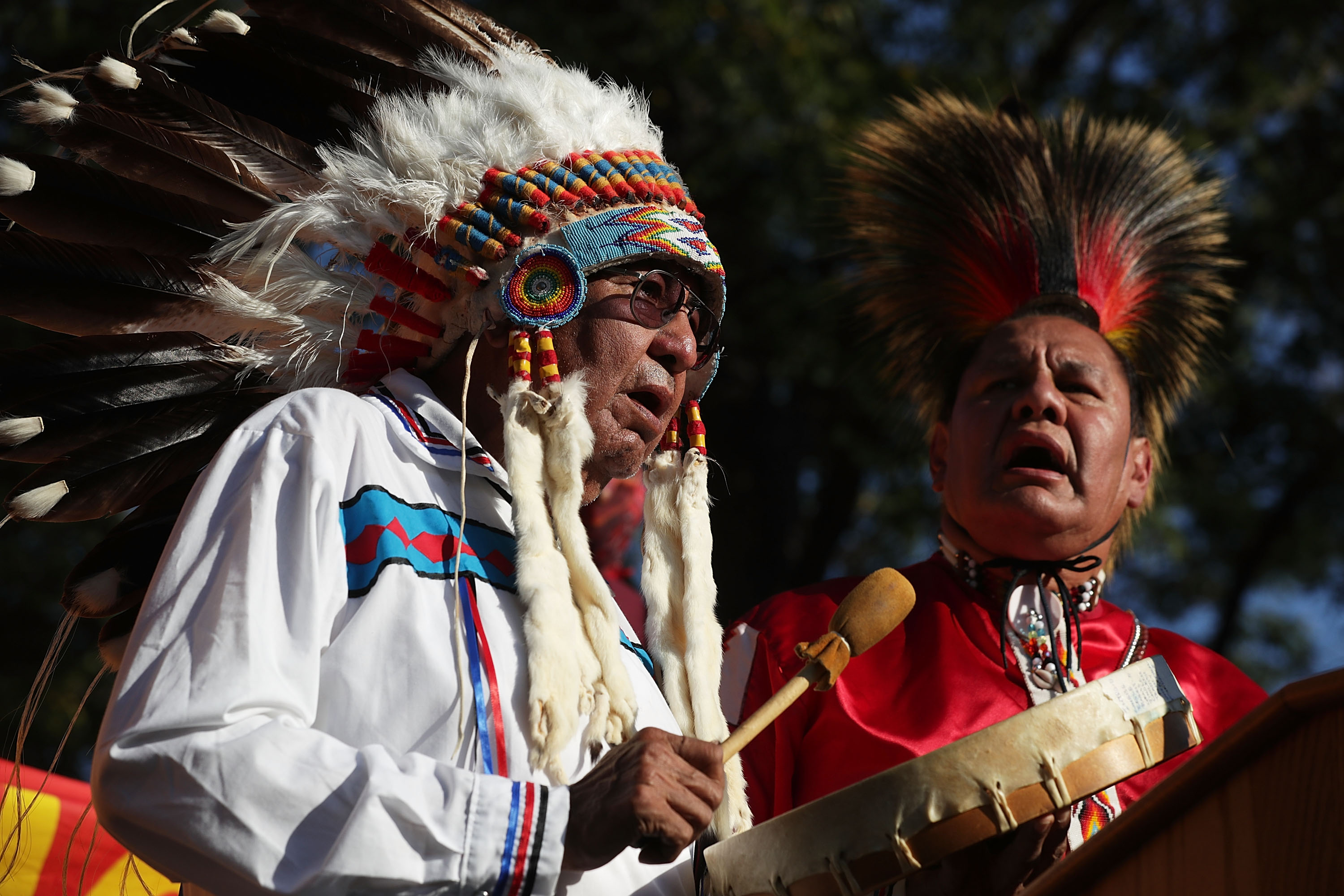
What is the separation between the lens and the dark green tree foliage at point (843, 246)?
246 inches

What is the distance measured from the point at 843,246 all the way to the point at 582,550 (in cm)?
437

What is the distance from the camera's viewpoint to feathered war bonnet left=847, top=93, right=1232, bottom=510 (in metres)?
3.67

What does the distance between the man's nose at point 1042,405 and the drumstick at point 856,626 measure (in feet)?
3.79

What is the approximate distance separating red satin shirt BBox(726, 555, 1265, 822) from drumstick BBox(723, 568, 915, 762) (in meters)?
0.75

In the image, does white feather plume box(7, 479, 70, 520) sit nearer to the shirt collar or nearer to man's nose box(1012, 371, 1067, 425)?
the shirt collar

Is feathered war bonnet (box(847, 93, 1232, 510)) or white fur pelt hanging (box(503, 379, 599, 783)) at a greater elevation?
feathered war bonnet (box(847, 93, 1232, 510))

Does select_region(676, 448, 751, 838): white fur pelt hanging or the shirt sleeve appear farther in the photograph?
select_region(676, 448, 751, 838): white fur pelt hanging

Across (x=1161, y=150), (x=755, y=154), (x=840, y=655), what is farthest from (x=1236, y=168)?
(x=840, y=655)

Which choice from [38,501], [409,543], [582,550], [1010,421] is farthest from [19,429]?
[1010,421]

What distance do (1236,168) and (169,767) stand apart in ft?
23.8

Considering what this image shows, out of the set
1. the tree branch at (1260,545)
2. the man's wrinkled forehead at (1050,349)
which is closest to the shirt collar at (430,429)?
the man's wrinkled forehead at (1050,349)

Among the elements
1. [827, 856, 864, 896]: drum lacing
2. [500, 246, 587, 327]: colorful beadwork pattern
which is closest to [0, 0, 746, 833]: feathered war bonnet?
[500, 246, 587, 327]: colorful beadwork pattern

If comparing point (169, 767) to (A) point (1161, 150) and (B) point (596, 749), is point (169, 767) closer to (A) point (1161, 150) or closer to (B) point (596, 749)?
(B) point (596, 749)

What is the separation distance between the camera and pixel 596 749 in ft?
6.89
